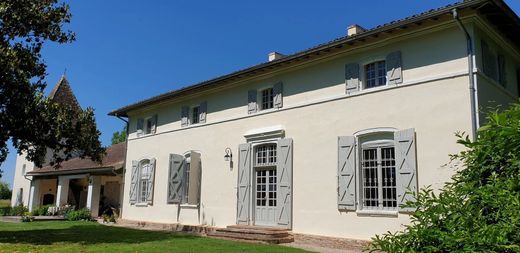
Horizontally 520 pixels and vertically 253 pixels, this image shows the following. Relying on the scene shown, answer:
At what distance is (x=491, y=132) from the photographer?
3.26 m

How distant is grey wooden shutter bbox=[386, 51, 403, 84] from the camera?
10.6m

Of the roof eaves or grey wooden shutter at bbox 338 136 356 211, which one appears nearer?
the roof eaves

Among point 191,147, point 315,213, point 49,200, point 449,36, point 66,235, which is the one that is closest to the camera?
point 449,36

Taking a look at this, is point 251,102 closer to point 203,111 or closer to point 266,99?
point 266,99

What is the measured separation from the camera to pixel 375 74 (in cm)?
1125

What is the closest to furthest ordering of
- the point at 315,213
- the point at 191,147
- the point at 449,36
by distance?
the point at 449,36, the point at 315,213, the point at 191,147

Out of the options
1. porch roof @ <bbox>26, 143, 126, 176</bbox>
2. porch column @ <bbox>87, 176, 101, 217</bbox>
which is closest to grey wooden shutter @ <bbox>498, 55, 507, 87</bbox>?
porch roof @ <bbox>26, 143, 126, 176</bbox>

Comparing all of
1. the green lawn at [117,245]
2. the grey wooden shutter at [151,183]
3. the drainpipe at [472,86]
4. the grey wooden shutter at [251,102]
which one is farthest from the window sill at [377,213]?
the grey wooden shutter at [151,183]

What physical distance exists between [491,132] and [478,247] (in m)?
0.90

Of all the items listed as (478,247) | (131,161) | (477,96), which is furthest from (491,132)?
(131,161)

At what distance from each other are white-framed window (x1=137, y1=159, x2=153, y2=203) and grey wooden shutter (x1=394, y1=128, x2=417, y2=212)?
38.0 ft

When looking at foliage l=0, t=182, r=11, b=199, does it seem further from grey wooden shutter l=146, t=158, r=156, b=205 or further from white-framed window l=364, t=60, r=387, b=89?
white-framed window l=364, t=60, r=387, b=89

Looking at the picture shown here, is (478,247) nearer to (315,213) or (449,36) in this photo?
(449,36)

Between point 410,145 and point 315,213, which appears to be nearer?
point 410,145
